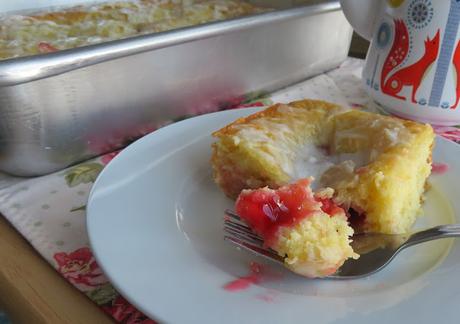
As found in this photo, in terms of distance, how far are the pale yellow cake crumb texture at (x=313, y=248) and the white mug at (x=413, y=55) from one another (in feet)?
1.63

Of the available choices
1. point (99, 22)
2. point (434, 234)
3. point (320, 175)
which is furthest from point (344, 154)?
point (99, 22)

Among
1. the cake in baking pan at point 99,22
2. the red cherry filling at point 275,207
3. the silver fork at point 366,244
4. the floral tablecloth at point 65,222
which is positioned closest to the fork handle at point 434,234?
the silver fork at point 366,244

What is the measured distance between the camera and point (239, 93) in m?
1.00

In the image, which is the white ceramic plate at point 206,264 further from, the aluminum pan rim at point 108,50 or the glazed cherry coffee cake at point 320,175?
the aluminum pan rim at point 108,50

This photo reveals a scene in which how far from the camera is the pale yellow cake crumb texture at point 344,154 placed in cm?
59

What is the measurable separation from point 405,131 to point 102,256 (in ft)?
1.39

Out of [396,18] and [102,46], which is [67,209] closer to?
[102,46]

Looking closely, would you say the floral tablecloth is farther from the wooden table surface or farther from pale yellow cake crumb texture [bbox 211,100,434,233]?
pale yellow cake crumb texture [bbox 211,100,434,233]

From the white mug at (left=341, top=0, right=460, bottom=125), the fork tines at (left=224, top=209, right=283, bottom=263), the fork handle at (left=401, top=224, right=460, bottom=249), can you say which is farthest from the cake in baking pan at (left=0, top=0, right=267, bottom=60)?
the fork handle at (left=401, top=224, right=460, bottom=249)

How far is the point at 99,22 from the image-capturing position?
107 centimetres

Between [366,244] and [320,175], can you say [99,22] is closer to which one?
[320,175]

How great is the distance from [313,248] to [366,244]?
11cm

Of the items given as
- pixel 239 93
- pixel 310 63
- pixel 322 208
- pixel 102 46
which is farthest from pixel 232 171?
pixel 310 63

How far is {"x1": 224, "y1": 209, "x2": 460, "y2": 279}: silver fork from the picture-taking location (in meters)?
0.52
